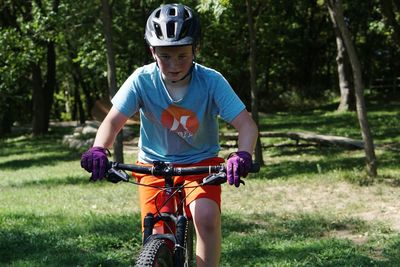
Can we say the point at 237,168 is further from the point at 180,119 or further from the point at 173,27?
the point at 173,27

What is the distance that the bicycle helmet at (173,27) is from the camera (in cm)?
336

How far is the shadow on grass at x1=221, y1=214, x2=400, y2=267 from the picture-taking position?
581cm

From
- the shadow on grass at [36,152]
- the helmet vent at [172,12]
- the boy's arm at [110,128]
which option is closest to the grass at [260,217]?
the boy's arm at [110,128]

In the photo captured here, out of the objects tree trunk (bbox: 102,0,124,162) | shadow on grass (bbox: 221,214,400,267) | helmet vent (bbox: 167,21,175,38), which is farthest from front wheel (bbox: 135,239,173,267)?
tree trunk (bbox: 102,0,124,162)

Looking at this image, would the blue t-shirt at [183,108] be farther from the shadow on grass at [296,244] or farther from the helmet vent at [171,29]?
the shadow on grass at [296,244]

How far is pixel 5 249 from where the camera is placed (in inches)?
256

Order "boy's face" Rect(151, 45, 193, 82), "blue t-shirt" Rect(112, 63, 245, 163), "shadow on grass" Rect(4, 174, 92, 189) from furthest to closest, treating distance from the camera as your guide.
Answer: "shadow on grass" Rect(4, 174, 92, 189) → "blue t-shirt" Rect(112, 63, 245, 163) → "boy's face" Rect(151, 45, 193, 82)

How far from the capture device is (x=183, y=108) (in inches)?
147

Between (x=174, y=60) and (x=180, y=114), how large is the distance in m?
0.36

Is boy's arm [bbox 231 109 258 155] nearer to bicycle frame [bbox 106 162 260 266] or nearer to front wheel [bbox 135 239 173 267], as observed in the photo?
bicycle frame [bbox 106 162 260 266]

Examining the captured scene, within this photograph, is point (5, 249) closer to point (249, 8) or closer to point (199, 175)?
point (199, 175)

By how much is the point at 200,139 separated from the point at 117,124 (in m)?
0.51

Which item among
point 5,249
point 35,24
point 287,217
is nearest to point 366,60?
point 35,24

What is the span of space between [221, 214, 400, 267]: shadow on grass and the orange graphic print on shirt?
2.38 metres
